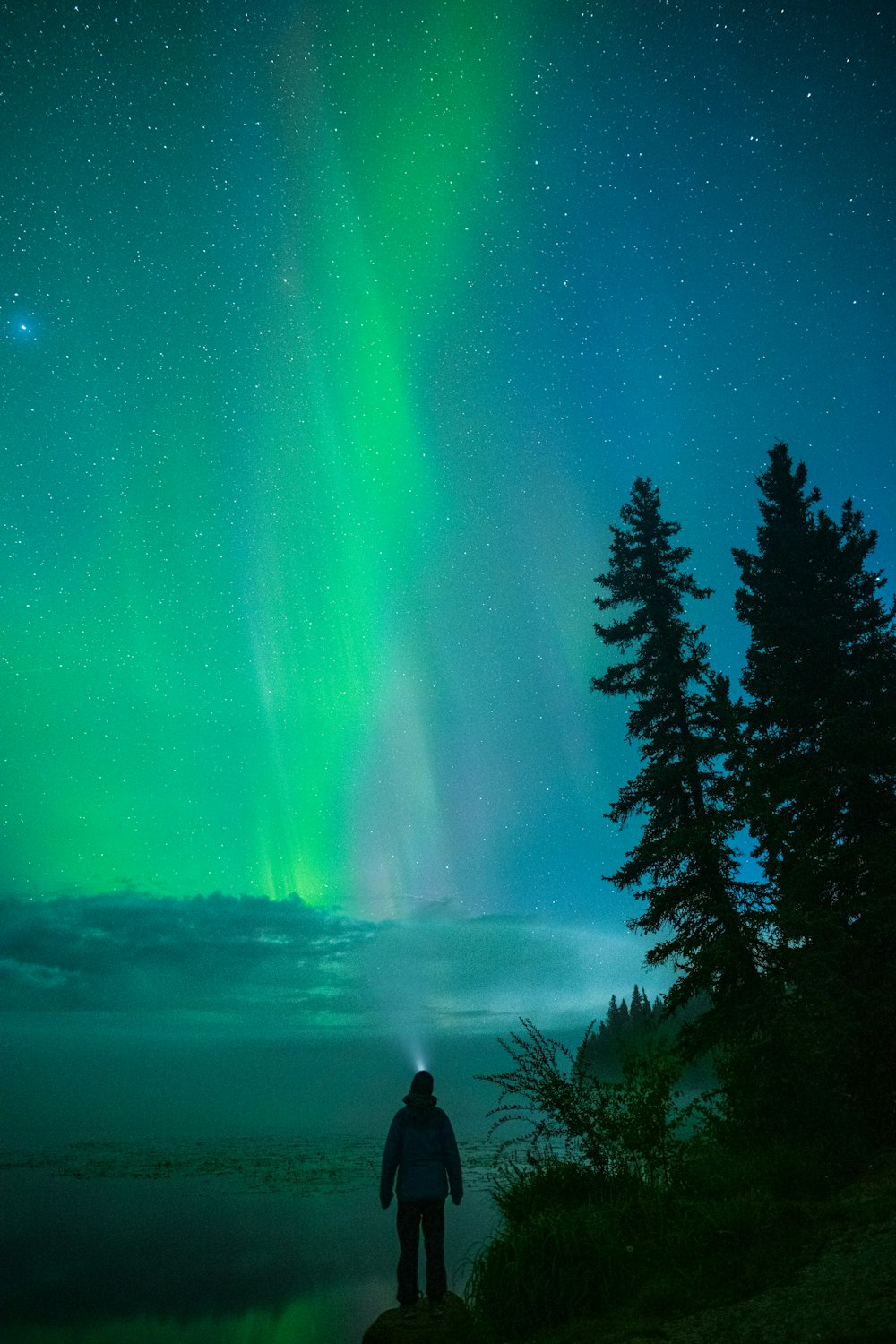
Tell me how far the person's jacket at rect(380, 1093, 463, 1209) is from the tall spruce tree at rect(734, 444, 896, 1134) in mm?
5593

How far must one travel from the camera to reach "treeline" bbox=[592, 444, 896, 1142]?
1227 centimetres

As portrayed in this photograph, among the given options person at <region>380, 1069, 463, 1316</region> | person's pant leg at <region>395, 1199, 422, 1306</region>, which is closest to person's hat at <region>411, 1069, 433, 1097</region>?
person at <region>380, 1069, 463, 1316</region>

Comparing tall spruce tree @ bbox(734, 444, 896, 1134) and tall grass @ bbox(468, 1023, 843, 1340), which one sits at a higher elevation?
tall spruce tree @ bbox(734, 444, 896, 1134)

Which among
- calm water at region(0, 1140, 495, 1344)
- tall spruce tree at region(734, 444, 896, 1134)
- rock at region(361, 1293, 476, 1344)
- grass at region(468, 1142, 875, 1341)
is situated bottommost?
calm water at region(0, 1140, 495, 1344)

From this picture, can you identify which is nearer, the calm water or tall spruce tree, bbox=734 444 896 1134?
tall spruce tree, bbox=734 444 896 1134

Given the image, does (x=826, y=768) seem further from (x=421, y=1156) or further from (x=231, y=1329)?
(x=231, y=1329)

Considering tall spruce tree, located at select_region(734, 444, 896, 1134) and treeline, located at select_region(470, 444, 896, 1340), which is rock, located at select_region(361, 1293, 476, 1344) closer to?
treeline, located at select_region(470, 444, 896, 1340)

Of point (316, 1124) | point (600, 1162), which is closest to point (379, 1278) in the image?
point (600, 1162)

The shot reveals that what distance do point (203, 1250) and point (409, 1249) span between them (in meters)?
23.5

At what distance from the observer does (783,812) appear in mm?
16125

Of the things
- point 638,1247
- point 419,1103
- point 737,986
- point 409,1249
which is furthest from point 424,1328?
point 737,986

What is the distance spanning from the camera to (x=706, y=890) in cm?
1627

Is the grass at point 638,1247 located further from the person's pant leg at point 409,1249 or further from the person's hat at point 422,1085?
the person's hat at point 422,1085

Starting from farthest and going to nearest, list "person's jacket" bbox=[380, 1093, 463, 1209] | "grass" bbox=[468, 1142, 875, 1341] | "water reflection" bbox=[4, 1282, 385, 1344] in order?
"water reflection" bbox=[4, 1282, 385, 1344], "person's jacket" bbox=[380, 1093, 463, 1209], "grass" bbox=[468, 1142, 875, 1341]
